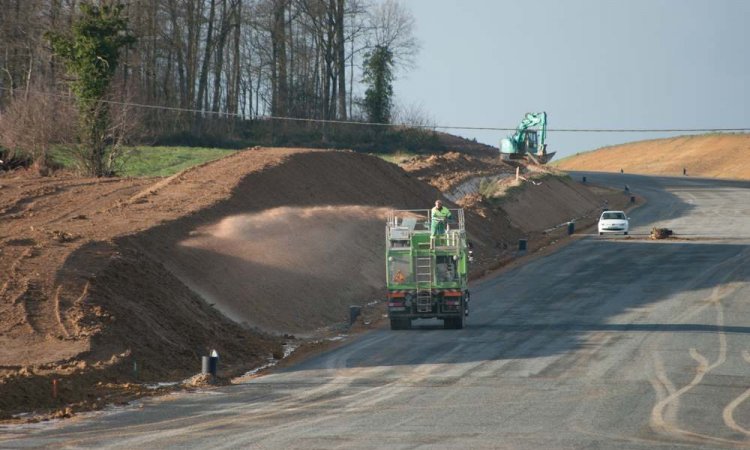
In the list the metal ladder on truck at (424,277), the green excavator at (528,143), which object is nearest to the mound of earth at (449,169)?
the green excavator at (528,143)

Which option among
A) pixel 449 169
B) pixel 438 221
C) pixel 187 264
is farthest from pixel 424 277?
pixel 449 169

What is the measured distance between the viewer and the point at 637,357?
29.9 meters

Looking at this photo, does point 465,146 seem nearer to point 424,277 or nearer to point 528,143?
point 528,143

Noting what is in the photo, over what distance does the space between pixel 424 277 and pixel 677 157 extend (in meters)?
124

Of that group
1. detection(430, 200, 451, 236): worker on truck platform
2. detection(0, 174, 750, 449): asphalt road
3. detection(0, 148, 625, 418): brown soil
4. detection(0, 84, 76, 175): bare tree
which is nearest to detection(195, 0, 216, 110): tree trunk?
detection(0, 84, 76, 175): bare tree

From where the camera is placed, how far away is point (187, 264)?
3778cm

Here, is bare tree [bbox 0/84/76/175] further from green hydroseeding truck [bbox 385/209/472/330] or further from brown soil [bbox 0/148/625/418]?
green hydroseeding truck [bbox 385/209/472/330]

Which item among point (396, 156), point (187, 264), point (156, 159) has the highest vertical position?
point (396, 156)

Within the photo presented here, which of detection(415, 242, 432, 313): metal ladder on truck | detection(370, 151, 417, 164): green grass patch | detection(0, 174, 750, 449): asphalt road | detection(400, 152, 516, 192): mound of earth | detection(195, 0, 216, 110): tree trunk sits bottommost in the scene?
detection(0, 174, 750, 449): asphalt road

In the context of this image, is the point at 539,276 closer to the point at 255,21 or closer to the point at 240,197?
the point at 240,197

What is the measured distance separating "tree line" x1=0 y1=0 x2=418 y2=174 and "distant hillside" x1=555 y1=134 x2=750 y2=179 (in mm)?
45669

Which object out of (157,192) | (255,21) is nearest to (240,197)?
(157,192)

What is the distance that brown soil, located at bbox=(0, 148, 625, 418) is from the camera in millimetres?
27359

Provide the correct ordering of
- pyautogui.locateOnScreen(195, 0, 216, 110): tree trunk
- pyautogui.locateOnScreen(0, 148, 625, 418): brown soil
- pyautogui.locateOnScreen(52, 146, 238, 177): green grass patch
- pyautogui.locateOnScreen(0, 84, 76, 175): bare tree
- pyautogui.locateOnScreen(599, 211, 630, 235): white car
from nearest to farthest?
pyautogui.locateOnScreen(0, 148, 625, 418): brown soil, pyautogui.locateOnScreen(0, 84, 76, 175): bare tree, pyautogui.locateOnScreen(599, 211, 630, 235): white car, pyautogui.locateOnScreen(52, 146, 238, 177): green grass patch, pyautogui.locateOnScreen(195, 0, 216, 110): tree trunk
